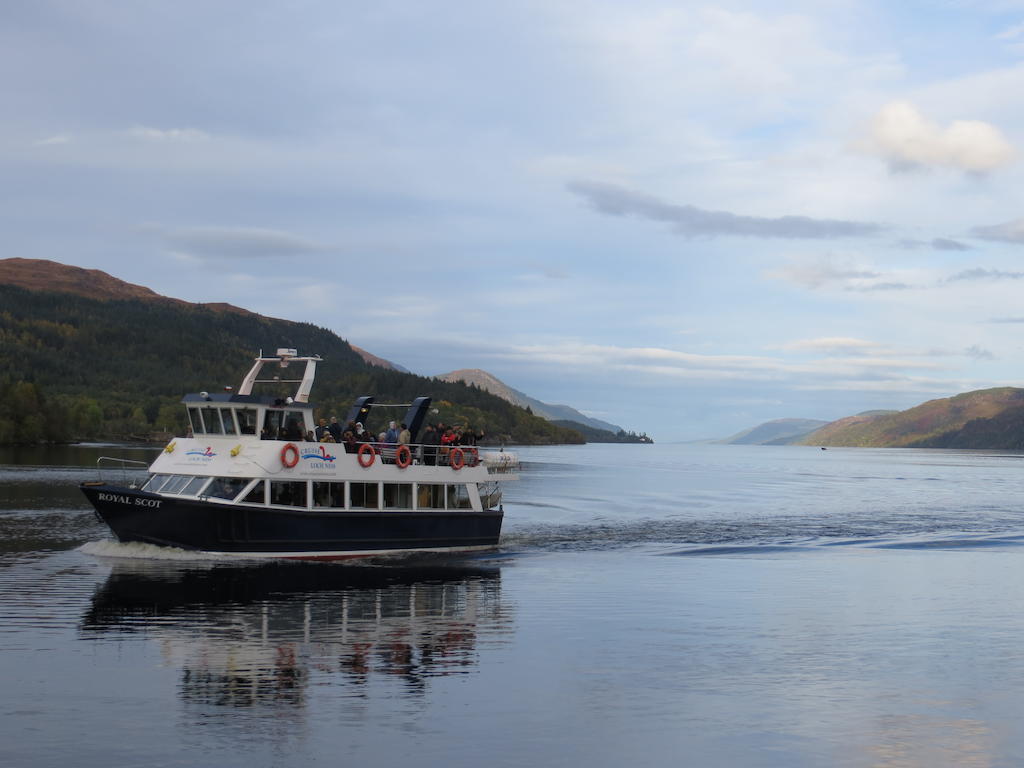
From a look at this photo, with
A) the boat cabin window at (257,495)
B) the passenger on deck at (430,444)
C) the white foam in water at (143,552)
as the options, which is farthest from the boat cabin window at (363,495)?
the white foam in water at (143,552)

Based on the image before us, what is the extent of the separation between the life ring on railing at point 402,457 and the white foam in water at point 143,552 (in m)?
7.00

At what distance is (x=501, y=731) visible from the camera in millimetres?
18188

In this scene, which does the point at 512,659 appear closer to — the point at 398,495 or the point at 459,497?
the point at 398,495

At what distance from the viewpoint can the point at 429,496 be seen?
42062mm

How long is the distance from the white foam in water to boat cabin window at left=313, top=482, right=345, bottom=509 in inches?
140

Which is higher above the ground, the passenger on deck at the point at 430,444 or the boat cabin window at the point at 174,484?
the passenger on deck at the point at 430,444

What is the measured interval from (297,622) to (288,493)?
11.0 meters

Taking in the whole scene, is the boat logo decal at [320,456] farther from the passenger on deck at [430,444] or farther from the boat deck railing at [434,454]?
the passenger on deck at [430,444]

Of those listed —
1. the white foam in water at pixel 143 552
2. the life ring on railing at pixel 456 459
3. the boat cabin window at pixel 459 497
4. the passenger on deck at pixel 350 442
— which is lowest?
the white foam in water at pixel 143 552

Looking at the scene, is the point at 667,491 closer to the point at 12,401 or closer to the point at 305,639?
the point at 305,639

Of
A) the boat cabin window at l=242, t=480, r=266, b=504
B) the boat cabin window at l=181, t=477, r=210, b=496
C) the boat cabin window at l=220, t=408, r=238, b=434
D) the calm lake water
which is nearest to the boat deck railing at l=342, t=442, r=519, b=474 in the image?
the calm lake water

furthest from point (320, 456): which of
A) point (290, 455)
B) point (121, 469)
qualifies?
point (121, 469)

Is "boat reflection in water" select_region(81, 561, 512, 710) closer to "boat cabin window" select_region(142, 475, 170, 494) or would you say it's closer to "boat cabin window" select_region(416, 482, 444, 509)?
"boat cabin window" select_region(142, 475, 170, 494)

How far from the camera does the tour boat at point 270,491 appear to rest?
36125mm
